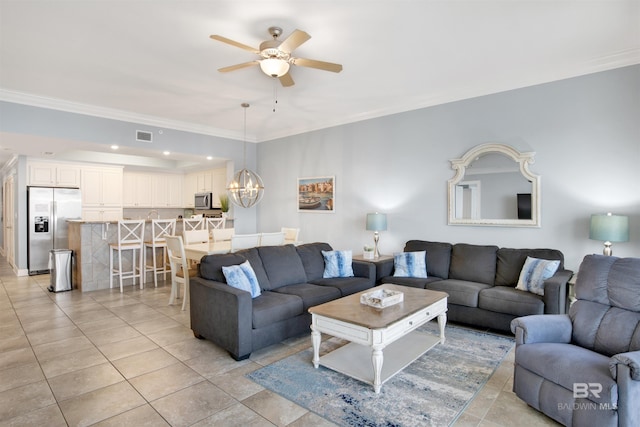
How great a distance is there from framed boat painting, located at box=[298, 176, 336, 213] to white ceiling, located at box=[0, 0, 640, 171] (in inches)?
57.3

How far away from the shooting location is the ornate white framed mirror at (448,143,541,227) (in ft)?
13.6

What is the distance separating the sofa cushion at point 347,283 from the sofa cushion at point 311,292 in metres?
0.12

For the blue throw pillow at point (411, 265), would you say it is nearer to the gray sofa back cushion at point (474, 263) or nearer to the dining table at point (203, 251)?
the gray sofa back cushion at point (474, 263)

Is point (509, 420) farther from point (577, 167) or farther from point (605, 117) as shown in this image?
point (605, 117)

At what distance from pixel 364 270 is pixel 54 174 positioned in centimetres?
709

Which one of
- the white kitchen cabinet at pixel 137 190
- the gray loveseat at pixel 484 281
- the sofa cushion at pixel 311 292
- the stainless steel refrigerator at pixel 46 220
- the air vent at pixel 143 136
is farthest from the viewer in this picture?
the white kitchen cabinet at pixel 137 190

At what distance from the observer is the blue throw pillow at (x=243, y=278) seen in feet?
11.0

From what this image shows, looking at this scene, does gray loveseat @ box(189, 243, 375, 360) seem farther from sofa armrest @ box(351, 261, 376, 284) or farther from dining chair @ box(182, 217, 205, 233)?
dining chair @ box(182, 217, 205, 233)

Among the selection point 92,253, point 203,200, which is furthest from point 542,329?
point 203,200

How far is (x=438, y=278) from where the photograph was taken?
445 centimetres

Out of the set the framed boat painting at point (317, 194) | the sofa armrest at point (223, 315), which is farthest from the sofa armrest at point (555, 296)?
the framed boat painting at point (317, 194)

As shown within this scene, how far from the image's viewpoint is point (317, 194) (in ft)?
21.3

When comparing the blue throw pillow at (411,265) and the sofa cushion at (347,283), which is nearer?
the sofa cushion at (347,283)

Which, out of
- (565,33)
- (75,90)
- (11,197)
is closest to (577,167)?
(565,33)
